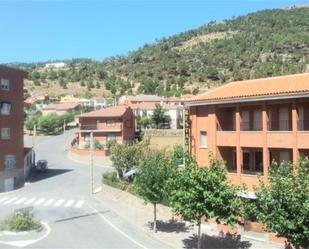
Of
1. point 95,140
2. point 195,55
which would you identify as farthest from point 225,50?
point 95,140

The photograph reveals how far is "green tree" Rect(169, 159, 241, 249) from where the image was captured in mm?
30641

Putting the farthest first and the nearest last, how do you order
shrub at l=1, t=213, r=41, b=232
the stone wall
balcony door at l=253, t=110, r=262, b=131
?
the stone wall → balcony door at l=253, t=110, r=262, b=131 → shrub at l=1, t=213, r=41, b=232

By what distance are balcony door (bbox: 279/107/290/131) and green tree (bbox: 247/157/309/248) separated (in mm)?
11667

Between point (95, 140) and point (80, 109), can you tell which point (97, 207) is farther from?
point (80, 109)

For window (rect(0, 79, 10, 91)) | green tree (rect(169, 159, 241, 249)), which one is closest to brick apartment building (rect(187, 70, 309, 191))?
green tree (rect(169, 159, 241, 249))

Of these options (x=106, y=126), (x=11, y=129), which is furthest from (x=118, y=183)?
(x=106, y=126)

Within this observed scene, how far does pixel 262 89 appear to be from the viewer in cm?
3997

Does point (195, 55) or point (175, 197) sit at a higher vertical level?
point (195, 55)

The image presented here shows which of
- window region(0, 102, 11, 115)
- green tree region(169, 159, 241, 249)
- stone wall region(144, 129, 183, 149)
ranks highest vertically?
window region(0, 102, 11, 115)

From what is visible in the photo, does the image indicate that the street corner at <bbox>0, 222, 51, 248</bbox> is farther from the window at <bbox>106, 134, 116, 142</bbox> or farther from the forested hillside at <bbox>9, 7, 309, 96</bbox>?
the forested hillside at <bbox>9, 7, 309, 96</bbox>

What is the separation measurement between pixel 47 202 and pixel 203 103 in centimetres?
1808

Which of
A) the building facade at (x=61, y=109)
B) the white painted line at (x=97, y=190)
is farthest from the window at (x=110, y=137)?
the building facade at (x=61, y=109)

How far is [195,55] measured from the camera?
182250 millimetres

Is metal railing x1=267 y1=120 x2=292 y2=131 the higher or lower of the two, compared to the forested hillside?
lower
